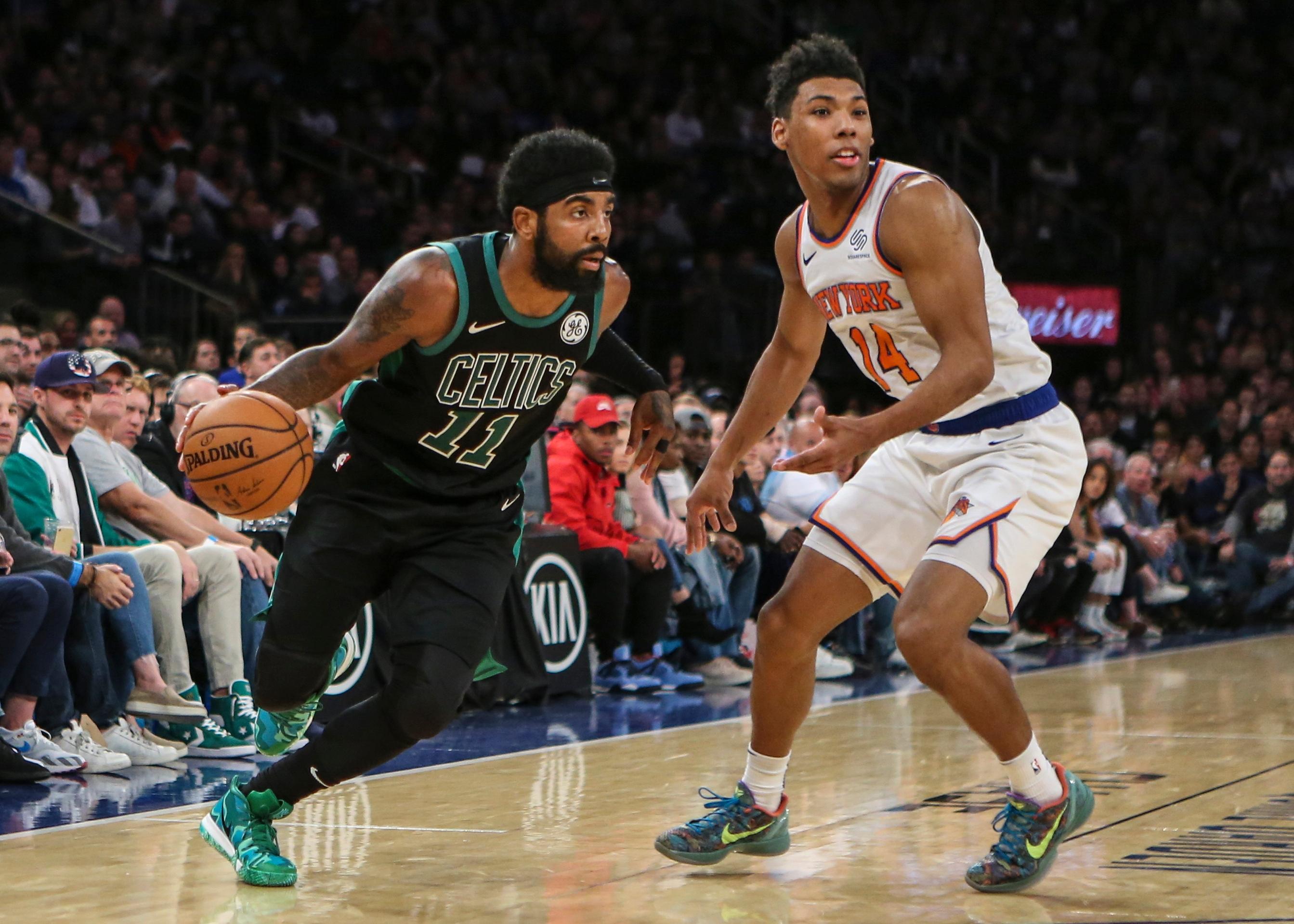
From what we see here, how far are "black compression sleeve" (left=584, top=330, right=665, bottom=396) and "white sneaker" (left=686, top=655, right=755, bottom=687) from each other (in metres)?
4.73

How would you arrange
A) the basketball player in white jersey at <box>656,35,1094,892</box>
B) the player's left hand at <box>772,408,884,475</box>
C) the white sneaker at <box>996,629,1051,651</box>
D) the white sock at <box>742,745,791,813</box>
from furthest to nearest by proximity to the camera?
the white sneaker at <box>996,629,1051,651</box>
the white sock at <box>742,745,791,813</box>
the basketball player in white jersey at <box>656,35,1094,892</box>
the player's left hand at <box>772,408,884,475</box>

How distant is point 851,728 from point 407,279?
12.5 feet

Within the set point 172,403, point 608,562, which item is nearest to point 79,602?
point 172,403

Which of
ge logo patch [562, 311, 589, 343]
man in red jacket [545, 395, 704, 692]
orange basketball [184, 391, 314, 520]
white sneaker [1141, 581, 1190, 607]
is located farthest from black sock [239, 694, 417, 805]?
white sneaker [1141, 581, 1190, 607]

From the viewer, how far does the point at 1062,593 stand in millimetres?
11891

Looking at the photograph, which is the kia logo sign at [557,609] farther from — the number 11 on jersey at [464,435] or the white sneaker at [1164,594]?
the white sneaker at [1164,594]

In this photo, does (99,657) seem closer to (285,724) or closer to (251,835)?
(285,724)

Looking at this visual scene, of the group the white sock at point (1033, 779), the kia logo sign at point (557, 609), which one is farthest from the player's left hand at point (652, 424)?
the kia logo sign at point (557, 609)

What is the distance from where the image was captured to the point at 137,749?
6.09 m

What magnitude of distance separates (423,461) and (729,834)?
1222mm

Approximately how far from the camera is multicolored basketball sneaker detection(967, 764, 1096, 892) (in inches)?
155

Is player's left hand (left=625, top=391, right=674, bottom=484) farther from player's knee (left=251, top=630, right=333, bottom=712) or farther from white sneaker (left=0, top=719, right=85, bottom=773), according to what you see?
white sneaker (left=0, top=719, right=85, bottom=773)

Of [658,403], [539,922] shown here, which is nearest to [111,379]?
[658,403]

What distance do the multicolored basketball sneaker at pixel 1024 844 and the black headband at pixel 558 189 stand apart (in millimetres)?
1833
